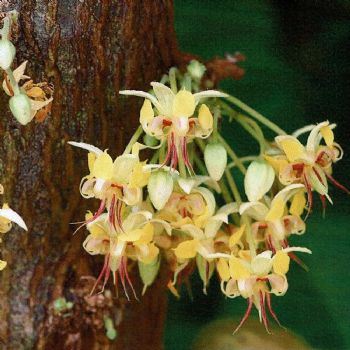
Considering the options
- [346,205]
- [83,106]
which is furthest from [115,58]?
[346,205]

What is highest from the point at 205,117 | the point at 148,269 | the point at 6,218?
the point at 205,117

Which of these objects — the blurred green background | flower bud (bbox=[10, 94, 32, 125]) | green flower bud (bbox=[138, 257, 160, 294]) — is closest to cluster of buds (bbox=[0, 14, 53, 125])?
flower bud (bbox=[10, 94, 32, 125])

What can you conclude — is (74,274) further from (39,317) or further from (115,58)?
(115,58)

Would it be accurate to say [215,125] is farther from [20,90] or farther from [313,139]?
[20,90]

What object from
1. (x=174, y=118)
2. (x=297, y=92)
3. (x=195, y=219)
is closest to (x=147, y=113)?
(x=174, y=118)

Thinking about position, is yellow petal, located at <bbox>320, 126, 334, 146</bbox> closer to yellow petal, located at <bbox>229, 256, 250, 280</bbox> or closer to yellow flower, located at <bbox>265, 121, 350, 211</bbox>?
yellow flower, located at <bbox>265, 121, 350, 211</bbox>
